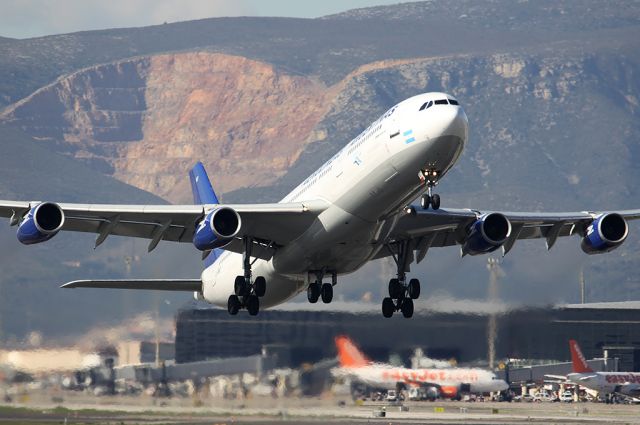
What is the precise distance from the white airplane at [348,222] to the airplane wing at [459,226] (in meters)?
0.05

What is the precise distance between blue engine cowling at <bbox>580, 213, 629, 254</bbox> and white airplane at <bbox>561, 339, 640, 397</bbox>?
27.5 metres

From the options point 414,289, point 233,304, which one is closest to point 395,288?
point 414,289

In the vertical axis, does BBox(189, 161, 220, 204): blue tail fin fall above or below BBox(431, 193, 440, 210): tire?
above

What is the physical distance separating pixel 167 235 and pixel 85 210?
4778 millimetres

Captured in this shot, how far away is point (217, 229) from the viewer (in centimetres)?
4894

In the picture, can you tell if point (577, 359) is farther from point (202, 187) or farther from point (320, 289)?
point (320, 289)

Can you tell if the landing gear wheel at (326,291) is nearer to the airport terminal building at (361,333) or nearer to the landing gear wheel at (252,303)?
the landing gear wheel at (252,303)

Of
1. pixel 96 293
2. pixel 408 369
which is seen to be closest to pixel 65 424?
pixel 96 293

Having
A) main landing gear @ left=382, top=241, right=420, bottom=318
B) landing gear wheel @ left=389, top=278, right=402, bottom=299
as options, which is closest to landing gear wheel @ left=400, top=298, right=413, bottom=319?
main landing gear @ left=382, top=241, right=420, bottom=318

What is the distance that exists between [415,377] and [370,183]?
24.5 meters

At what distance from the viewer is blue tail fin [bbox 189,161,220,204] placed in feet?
205

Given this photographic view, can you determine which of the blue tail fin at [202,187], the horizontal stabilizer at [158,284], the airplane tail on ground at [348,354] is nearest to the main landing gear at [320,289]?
the horizontal stabilizer at [158,284]

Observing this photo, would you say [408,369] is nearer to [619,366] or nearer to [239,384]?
[239,384]

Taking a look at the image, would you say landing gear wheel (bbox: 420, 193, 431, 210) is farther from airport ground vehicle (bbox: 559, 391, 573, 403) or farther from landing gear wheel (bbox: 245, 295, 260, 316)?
airport ground vehicle (bbox: 559, 391, 573, 403)
